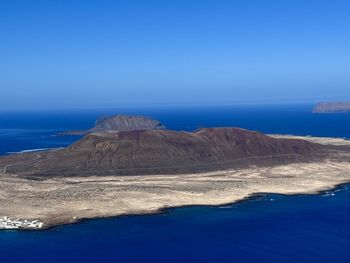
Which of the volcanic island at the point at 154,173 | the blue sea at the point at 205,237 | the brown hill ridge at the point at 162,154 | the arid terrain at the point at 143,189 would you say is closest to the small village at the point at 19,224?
the volcanic island at the point at 154,173

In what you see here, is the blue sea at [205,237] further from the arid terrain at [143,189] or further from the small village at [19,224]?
the arid terrain at [143,189]

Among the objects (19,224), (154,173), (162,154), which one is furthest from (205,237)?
(162,154)

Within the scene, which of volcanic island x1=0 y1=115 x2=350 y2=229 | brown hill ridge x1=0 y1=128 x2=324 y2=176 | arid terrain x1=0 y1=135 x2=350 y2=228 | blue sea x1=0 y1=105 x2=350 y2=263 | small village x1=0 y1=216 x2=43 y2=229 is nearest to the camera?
blue sea x1=0 y1=105 x2=350 y2=263

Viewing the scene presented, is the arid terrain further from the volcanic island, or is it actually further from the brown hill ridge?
the brown hill ridge

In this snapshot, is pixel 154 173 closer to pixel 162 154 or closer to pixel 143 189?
pixel 162 154

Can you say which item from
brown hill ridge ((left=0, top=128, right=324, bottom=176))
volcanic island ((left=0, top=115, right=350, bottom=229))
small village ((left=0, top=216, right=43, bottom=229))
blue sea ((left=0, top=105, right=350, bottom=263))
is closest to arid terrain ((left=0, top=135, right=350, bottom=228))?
volcanic island ((left=0, top=115, right=350, bottom=229))

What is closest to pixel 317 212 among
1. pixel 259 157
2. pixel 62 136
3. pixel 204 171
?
pixel 204 171

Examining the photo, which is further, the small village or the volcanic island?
the volcanic island
